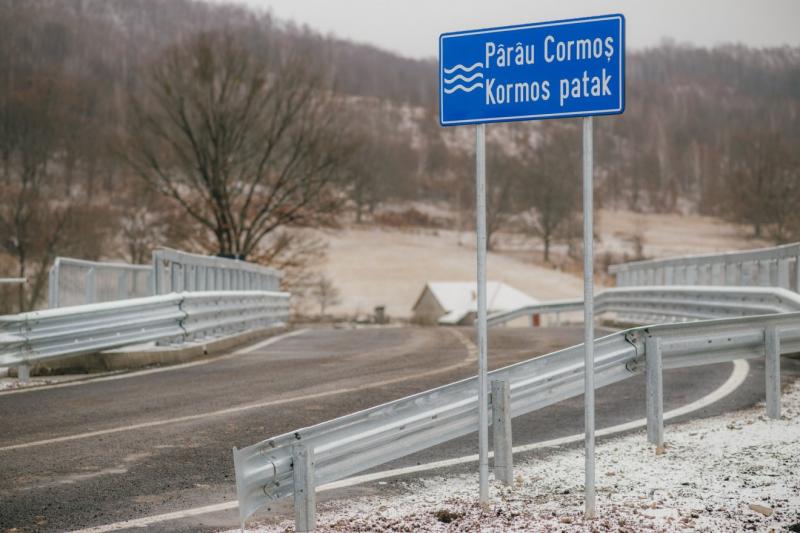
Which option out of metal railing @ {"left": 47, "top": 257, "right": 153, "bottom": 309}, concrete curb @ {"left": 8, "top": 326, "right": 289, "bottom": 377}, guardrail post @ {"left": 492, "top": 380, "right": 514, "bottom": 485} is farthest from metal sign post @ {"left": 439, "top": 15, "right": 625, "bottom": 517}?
metal railing @ {"left": 47, "top": 257, "right": 153, "bottom": 309}

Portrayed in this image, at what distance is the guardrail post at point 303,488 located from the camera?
4562 millimetres

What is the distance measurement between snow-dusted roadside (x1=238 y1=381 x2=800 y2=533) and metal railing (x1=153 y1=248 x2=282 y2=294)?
866 cm

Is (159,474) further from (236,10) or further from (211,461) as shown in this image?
(236,10)

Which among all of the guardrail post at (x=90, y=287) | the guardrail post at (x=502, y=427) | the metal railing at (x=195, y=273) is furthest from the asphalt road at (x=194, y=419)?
the guardrail post at (x=90, y=287)

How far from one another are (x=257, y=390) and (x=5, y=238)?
52.5 m

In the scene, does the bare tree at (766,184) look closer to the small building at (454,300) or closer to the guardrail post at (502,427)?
the small building at (454,300)

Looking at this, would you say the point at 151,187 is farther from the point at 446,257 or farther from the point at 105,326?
the point at 446,257

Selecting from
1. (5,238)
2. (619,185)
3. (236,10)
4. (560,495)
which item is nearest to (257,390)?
(560,495)

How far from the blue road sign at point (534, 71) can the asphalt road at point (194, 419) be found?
8.33 ft

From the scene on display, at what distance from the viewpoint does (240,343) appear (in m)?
17.1

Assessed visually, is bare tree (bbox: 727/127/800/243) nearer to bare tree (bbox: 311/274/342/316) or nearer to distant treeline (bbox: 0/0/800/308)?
distant treeline (bbox: 0/0/800/308)

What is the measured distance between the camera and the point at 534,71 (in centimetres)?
479

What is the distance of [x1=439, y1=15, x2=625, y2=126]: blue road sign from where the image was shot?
4613 millimetres

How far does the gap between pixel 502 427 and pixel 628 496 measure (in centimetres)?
83
